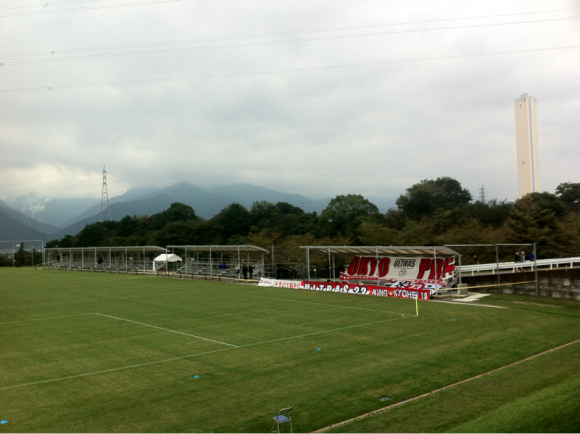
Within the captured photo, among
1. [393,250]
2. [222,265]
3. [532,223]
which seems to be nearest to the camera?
[393,250]

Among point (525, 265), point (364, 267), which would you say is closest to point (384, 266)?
point (364, 267)

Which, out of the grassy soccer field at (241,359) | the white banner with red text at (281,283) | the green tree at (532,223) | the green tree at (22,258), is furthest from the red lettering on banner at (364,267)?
the green tree at (22,258)

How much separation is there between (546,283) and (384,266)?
40.0 feet

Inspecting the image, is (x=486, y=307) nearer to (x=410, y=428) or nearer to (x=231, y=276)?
(x=410, y=428)

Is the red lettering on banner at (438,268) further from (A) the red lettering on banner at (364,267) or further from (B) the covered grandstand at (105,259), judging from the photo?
(B) the covered grandstand at (105,259)

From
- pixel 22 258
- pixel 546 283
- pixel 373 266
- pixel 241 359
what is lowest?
pixel 22 258

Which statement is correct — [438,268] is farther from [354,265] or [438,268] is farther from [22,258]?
[22,258]

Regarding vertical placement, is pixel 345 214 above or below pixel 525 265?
above

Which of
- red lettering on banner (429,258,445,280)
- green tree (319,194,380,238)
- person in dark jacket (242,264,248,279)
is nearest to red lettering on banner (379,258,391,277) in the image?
red lettering on banner (429,258,445,280)

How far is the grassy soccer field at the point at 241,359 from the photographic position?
8.88 m

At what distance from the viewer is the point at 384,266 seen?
35688 mm

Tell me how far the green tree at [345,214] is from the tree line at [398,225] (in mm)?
160

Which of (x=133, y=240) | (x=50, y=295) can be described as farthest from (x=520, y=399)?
(x=133, y=240)

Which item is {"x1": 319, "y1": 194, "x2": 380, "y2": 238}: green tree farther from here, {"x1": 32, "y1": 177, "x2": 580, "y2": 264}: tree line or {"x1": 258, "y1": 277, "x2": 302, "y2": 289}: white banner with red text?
{"x1": 258, "y1": 277, "x2": 302, "y2": 289}: white banner with red text
